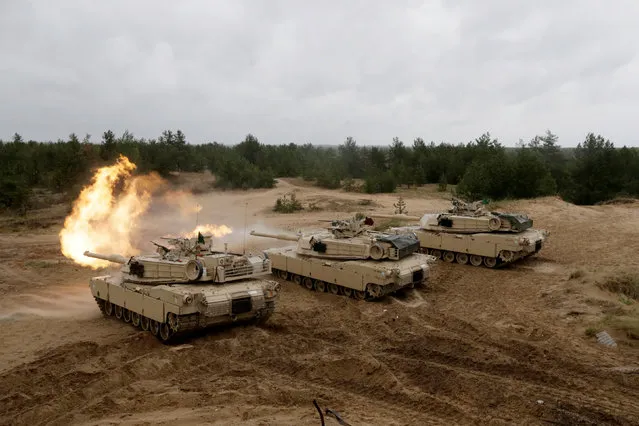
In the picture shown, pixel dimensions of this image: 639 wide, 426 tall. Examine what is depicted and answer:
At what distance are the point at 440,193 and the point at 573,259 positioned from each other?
85.0 ft

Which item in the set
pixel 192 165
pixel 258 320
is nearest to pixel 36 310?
pixel 258 320

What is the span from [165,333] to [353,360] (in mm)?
4666

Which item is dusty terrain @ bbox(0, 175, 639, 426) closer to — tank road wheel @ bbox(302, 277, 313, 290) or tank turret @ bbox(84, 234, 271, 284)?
tank road wheel @ bbox(302, 277, 313, 290)

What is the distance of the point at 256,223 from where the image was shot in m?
33.2

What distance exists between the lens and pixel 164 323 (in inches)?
503

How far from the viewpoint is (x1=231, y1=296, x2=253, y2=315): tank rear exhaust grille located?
12.9 metres

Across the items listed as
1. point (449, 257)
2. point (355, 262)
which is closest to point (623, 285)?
point (449, 257)

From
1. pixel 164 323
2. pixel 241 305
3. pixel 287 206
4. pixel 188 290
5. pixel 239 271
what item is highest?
pixel 287 206

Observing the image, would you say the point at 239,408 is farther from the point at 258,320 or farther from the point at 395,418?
the point at 258,320

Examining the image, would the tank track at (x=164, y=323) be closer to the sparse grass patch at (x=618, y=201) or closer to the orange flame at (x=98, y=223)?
the orange flame at (x=98, y=223)

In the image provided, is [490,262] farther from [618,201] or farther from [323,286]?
[618,201]

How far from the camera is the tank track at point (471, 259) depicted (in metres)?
20.4

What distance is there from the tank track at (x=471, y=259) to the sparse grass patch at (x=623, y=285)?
3810 mm

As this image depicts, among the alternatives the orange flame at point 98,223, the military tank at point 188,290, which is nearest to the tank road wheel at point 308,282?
the military tank at point 188,290
